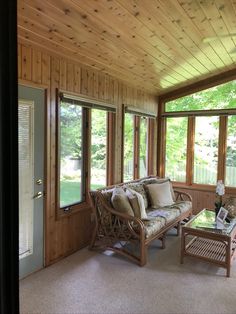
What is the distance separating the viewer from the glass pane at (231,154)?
210 inches

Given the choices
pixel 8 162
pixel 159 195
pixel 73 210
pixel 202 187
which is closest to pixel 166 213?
pixel 159 195

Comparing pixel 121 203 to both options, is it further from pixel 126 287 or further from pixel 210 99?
pixel 210 99

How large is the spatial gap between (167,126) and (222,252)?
3186 millimetres

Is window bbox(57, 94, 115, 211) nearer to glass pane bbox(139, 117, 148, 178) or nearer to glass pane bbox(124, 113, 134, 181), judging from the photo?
glass pane bbox(124, 113, 134, 181)

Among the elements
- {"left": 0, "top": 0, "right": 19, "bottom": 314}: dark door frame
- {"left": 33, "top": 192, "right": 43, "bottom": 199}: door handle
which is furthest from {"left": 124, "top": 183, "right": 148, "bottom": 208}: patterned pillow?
{"left": 0, "top": 0, "right": 19, "bottom": 314}: dark door frame

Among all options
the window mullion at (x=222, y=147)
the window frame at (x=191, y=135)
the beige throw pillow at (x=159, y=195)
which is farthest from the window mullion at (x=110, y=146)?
the window mullion at (x=222, y=147)

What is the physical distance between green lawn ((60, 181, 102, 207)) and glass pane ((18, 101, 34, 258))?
562 millimetres

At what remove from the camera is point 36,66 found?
2.98 m

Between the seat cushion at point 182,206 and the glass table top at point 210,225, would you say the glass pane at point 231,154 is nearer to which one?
the seat cushion at point 182,206

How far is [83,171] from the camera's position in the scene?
390cm

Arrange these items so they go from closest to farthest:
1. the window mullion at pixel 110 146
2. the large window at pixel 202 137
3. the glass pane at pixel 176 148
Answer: the window mullion at pixel 110 146, the large window at pixel 202 137, the glass pane at pixel 176 148

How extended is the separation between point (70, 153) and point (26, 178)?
83cm

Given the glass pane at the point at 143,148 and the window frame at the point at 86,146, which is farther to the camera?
the glass pane at the point at 143,148

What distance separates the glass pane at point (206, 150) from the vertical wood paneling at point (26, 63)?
372cm
